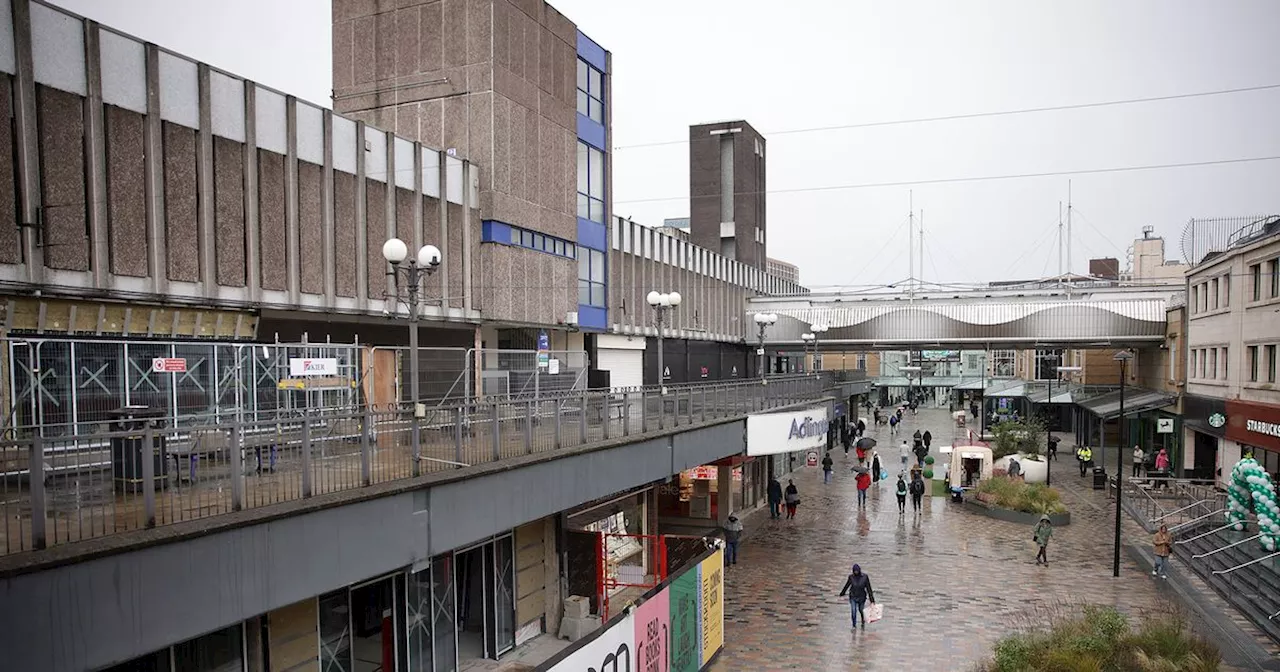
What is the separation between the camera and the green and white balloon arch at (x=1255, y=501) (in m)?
17.3

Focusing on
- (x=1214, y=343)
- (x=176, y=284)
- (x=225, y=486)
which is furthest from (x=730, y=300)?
(x=225, y=486)

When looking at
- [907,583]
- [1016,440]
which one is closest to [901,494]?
[907,583]

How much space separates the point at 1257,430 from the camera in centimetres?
2478

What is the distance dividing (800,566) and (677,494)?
5.16 metres

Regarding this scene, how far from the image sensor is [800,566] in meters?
21.3

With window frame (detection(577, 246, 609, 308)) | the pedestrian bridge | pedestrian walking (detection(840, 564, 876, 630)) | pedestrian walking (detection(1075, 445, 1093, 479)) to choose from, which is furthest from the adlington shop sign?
pedestrian walking (detection(1075, 445, 1093, 479))

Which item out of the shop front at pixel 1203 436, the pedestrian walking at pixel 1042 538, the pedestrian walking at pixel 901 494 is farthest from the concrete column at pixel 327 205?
the shop front at pixel 1203 436

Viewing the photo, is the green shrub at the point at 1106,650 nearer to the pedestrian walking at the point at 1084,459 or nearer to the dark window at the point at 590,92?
the dark window at the point at 590,92

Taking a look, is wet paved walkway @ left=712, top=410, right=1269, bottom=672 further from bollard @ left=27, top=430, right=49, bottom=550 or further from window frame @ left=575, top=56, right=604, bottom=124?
window frame @ left=575, top=56, right=604, bottom=124

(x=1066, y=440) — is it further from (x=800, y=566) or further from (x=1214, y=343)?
(x=800, y=566)

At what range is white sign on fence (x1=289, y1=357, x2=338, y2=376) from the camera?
597 inches

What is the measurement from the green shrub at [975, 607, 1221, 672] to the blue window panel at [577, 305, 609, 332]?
57.6 ft

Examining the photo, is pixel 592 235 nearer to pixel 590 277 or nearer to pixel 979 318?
pixel 590 277

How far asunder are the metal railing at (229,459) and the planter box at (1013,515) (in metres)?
18.9
